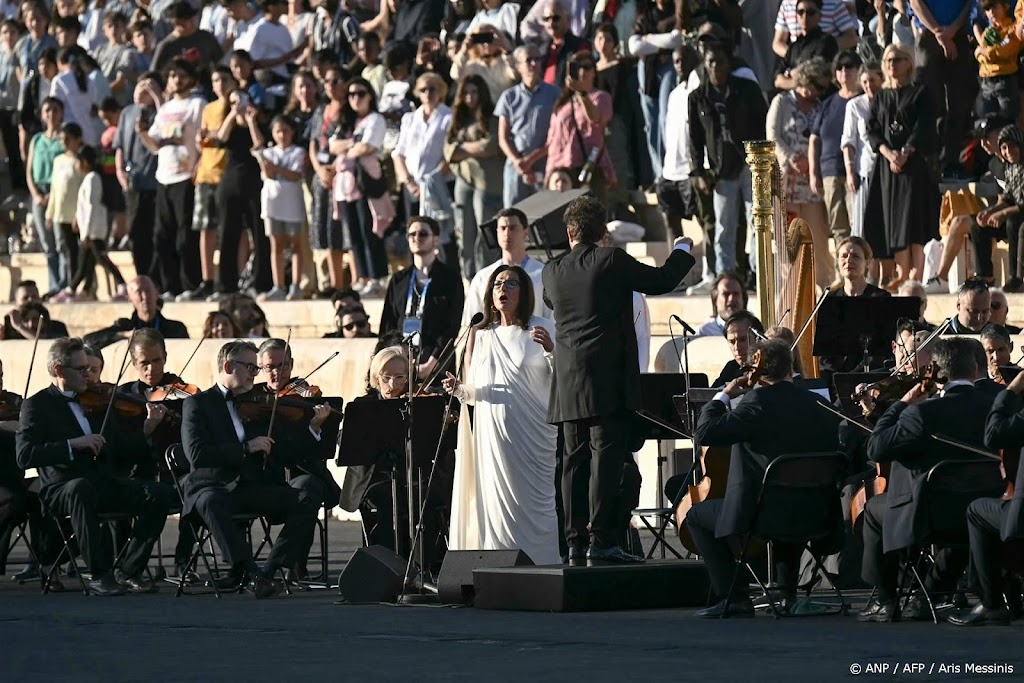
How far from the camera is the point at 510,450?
1342 cm

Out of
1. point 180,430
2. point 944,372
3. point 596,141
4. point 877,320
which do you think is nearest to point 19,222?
point 596,141

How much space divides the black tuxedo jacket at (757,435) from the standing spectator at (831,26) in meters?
7.11

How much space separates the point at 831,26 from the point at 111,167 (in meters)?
6.95

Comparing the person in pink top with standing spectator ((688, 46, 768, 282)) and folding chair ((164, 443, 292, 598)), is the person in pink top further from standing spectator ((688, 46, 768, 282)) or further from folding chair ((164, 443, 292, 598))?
folding chair ((164, 443, 292, 598))

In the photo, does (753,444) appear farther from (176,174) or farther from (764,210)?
(176,174)

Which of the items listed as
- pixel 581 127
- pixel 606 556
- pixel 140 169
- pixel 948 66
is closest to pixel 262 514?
pixel 606 556

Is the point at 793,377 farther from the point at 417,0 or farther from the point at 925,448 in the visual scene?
the point at 417,0

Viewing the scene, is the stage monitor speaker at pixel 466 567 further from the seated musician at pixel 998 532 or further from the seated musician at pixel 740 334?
the seated musician at pixel 998 532

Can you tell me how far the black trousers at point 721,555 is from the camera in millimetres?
12062

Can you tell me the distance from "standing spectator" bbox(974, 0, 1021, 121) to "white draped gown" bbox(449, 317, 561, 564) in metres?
5.12

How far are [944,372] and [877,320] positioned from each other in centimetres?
201

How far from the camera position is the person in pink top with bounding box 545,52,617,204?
18438 mm

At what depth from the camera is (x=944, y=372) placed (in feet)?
38.2

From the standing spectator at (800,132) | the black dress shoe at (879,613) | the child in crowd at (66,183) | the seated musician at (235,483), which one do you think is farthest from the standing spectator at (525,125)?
the black dress shoe at (879,613)
